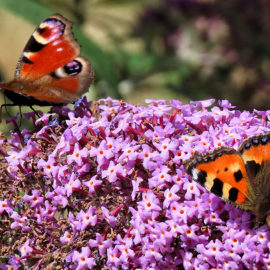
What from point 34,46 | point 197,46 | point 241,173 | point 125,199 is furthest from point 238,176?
point 197,46

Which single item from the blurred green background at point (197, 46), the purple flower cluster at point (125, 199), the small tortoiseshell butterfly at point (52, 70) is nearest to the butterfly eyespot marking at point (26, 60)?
the small tortoiseshell butterfly at point (52, 70)

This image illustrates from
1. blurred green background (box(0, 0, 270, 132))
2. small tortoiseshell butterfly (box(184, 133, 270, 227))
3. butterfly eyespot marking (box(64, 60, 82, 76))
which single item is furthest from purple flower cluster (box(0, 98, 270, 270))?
blurred green background (box(0, 0, 270, 132))

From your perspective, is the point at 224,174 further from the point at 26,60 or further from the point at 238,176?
the point at 26,60

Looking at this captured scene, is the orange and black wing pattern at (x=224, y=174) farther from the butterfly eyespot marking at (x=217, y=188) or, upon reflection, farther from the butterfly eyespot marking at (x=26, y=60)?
the butterfly eyespot marking at (x=26, y=60)

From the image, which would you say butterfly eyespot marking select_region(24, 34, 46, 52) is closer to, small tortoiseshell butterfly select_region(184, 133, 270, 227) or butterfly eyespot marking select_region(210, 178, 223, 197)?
small tortoiseshell butterfly select_region(184, 133, 270, 227)

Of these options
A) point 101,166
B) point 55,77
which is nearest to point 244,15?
point 55,77

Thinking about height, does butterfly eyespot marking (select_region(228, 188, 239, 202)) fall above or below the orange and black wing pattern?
below

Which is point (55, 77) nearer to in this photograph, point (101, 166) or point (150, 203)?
point (101, 166)
